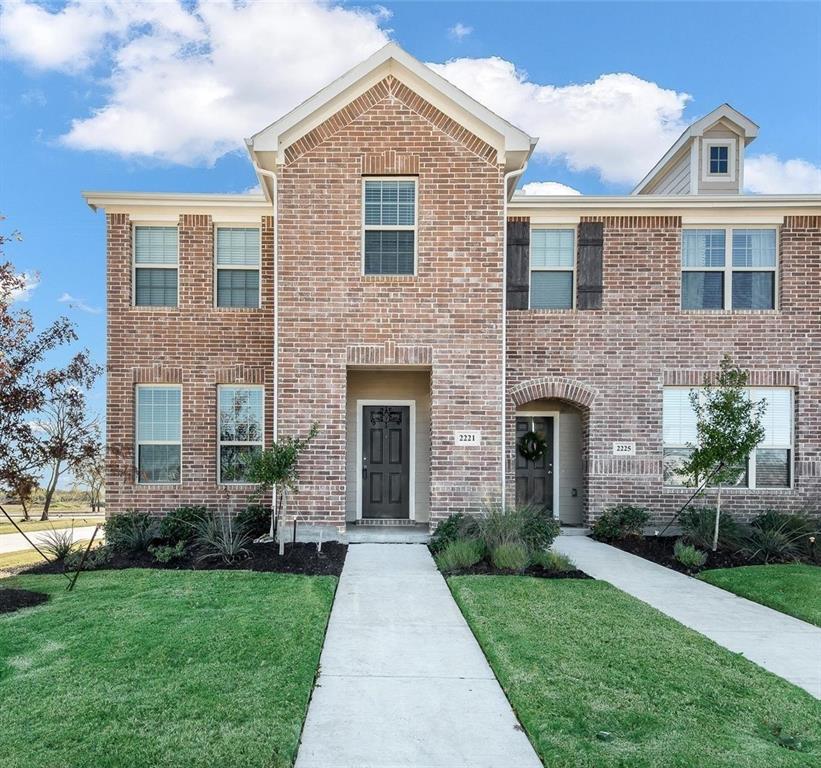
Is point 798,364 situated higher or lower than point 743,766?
higher

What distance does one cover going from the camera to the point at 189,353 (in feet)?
39.1

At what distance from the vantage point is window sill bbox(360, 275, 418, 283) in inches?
418

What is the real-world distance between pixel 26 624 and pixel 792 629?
25.5ft

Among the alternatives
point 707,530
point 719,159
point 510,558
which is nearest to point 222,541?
point 510,558

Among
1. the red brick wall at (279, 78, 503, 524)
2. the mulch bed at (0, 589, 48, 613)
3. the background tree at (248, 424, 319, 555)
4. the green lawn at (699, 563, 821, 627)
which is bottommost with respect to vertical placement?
the green lawn at (699, 563, 821, 627)

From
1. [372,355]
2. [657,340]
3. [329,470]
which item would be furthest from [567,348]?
[329,470]

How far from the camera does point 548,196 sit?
1202cm

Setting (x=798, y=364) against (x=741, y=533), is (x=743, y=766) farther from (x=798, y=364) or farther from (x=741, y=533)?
(x=798, y=364)

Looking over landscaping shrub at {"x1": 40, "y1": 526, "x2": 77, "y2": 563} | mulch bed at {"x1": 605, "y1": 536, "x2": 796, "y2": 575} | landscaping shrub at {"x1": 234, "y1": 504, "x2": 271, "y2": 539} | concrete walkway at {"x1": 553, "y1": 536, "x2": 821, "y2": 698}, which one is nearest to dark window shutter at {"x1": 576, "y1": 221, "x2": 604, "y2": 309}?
mulch bed at {"x1": 605, "y1": 536, "x2": 796, "y2": 575}

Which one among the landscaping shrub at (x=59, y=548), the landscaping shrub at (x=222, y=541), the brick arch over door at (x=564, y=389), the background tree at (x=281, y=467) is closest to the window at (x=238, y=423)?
the landscaping shrub at (x=222, y=541)

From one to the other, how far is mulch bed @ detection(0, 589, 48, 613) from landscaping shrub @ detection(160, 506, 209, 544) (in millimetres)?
3113

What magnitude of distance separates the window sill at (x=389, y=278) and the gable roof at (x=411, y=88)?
242 cm

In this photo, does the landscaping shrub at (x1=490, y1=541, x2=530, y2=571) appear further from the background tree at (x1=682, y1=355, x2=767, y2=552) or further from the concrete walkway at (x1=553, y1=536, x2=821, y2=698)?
the background tree at (x1=682, y1=355, x2=767, y2=552)

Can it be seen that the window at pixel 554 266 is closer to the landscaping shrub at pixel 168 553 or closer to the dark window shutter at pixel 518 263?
the dark window shutter at pixel 518 263
